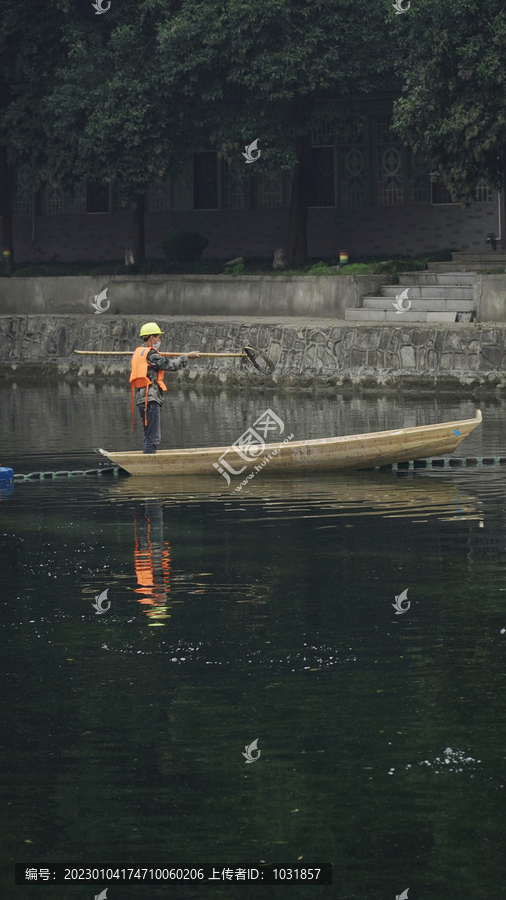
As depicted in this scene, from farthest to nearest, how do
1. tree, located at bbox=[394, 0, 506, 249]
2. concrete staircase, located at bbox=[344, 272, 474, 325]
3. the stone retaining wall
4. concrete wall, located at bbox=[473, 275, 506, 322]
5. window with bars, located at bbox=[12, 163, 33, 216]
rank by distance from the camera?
window with bars, located at bbox=[12, 163, 33, 216]
concrete staircase, located at bbox=[344, 272, 474, 325]
concrete wall, located at bbox=[473, 275, 506, 322]
the stone retaining wall
tree, located at bbox=[394, 0, 506, 249]

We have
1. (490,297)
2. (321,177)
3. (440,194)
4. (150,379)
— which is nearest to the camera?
(150,379)

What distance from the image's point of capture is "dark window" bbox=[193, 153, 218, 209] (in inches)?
1871

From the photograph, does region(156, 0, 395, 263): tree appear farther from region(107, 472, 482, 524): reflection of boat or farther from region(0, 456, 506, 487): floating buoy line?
region(107, 472, 482, 524): reflection of boat

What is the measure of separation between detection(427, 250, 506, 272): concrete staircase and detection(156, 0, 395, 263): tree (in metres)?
4.74

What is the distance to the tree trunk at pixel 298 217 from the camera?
138 feet

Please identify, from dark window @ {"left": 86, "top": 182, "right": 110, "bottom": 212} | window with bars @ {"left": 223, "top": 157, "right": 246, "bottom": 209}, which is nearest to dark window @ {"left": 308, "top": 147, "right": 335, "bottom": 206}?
window with bars @ {"left": 223, "top": 157, "right": 246, "bottom": 209}

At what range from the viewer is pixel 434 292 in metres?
34.9

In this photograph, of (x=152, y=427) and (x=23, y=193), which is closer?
(x=152, y=427)

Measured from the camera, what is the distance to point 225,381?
36.5 m

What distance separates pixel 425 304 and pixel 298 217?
28.1ft

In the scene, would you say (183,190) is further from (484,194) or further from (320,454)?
(320,454)

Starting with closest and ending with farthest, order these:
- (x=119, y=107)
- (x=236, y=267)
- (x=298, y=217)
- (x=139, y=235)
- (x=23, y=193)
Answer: (x=119, y=107) < (x=236, y=267) < (x=298, y=217) < (x=139, y=235) < (x=23, y=193)

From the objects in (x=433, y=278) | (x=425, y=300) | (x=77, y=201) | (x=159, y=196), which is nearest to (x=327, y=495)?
(x=425, y=300)

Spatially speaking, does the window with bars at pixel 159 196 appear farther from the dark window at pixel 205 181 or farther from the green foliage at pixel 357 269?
the green foliage at pixel 357 269
